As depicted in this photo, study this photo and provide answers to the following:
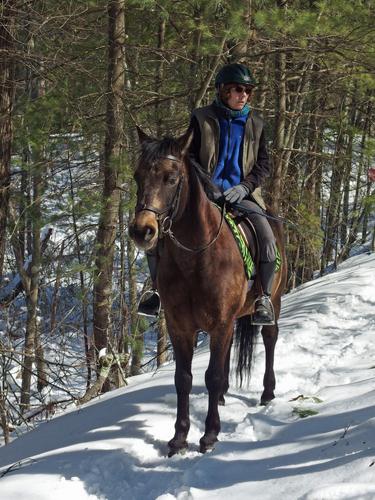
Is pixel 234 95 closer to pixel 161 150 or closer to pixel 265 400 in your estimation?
pixel 161 150

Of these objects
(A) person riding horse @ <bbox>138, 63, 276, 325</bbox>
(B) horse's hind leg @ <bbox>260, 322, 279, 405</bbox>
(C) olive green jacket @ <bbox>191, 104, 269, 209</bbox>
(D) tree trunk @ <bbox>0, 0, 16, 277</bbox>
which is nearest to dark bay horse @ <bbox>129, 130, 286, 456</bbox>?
(A) person riding horse @ <bbox>138, 63, 276, 325</bbox>

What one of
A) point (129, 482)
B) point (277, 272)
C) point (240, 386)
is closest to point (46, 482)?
point (129, 482)

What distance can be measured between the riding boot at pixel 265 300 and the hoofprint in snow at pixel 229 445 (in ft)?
2.53

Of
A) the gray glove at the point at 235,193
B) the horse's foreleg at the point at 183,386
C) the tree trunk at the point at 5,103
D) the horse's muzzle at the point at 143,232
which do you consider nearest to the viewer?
the horse's muzzle at the point at 143,232

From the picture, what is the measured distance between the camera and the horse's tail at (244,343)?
20.3 ft

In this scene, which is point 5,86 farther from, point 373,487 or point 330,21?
point 373,487

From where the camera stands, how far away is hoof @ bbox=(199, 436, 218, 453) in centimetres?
466

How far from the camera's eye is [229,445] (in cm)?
461

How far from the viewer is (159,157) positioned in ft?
13.9

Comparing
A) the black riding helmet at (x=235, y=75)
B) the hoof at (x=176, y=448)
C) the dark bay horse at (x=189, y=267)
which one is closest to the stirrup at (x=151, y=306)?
the dark bay horse at (x=189, y=267)

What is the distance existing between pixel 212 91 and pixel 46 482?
861cm

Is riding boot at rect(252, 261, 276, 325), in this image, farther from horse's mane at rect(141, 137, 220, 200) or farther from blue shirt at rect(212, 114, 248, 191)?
horse's mane at rect(141, 137, 220, 200)

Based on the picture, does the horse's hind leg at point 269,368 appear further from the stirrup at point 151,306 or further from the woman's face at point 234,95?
the woman's face at point 234,95

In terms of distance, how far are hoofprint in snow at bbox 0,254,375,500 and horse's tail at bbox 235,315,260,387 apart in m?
0.28
